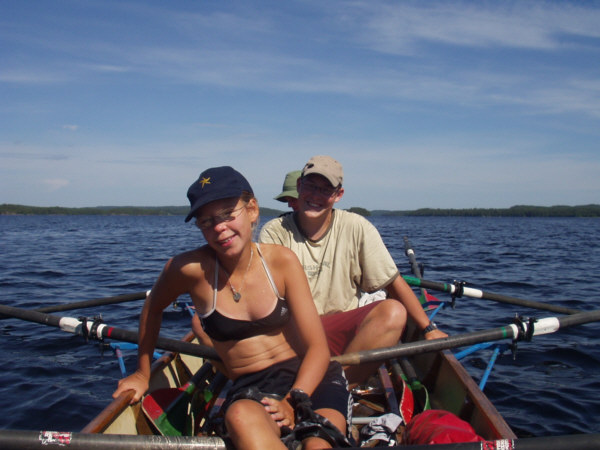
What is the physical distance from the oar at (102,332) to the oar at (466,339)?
1.13m

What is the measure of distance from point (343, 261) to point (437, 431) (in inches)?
69.7

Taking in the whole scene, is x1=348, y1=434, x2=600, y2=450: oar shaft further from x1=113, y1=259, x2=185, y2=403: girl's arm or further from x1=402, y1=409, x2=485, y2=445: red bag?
x1=113, y1=259, x2=185, y2=403: girl's arm

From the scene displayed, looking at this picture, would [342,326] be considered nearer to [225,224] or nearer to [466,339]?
[466,339]

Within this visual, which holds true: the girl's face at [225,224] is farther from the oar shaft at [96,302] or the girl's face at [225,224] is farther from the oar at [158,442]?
the oar shaft at [96,302]

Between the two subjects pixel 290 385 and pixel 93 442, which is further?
pixel 290 385

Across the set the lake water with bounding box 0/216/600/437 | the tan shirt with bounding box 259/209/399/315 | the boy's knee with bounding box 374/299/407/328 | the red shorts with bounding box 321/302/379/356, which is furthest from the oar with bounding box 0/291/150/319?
the boy's knee with bounding box 374/299/407/328

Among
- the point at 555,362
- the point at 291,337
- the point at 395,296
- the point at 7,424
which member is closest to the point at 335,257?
the point at 395,296

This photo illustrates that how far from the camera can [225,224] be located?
2834mm

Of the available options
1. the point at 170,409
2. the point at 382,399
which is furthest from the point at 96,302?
the point at 382,399

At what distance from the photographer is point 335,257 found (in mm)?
4383

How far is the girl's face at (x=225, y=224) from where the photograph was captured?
9.23ft

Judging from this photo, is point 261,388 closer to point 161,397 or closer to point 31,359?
point 161,397

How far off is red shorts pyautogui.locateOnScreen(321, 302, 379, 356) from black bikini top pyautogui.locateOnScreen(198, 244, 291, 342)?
4.25 feet

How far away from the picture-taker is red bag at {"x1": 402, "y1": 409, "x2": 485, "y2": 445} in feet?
9.30
